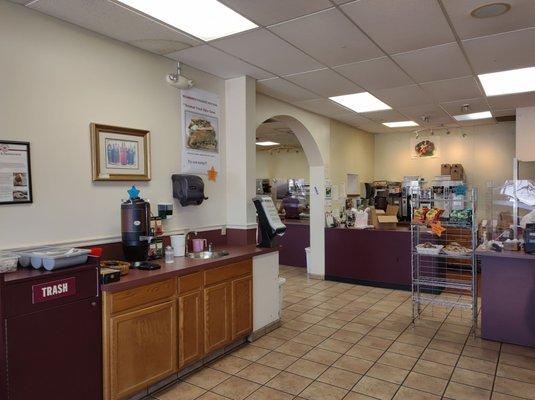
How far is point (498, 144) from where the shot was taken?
760cm

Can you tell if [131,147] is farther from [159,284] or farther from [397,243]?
[397,243]

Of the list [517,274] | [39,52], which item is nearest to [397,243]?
[517,274]

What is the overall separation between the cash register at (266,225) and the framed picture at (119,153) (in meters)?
1.23

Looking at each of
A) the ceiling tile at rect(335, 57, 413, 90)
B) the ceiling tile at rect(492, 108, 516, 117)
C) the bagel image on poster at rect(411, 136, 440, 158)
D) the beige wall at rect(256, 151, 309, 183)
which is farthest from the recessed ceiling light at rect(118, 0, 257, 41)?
the beige wall at rect(256, 151, 309, 183)

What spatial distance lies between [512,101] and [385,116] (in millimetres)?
1846

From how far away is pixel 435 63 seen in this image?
3.98 metres

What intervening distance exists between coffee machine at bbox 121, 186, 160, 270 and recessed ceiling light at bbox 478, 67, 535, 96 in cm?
393

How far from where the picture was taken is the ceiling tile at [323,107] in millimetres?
5664

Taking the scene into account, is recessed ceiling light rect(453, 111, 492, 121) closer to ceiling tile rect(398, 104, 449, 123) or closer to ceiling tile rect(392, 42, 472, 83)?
ceiling tile rect(398, 104, 449, 123)

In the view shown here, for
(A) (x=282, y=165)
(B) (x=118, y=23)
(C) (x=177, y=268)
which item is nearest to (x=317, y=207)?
(C) (x=177, y=268)

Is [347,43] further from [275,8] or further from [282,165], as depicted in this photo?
[282,165]

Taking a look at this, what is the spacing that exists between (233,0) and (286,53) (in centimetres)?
110

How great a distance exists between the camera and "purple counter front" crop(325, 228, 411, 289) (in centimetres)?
595

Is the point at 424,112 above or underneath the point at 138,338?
above
